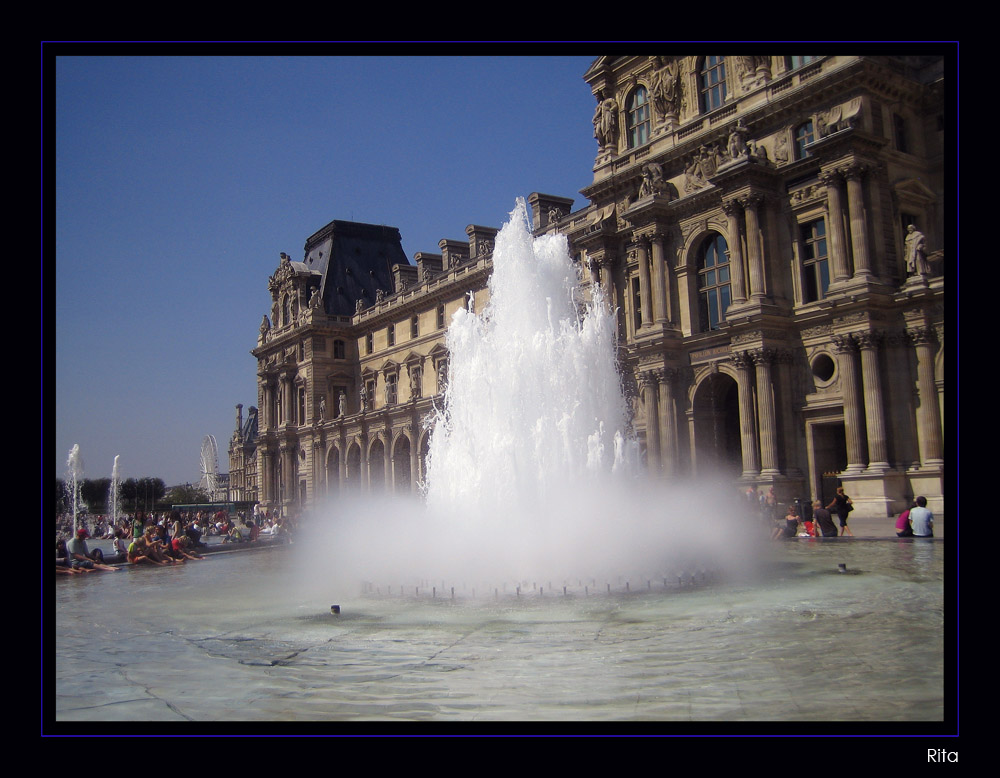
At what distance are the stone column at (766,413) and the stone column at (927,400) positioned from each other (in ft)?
15.1

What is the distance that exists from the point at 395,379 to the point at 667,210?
3049cm

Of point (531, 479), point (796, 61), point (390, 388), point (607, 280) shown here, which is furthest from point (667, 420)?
point (390, 388)

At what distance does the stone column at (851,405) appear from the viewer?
2775cm

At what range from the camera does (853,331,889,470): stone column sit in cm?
2719

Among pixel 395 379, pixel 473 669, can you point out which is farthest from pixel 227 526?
pixel 473 669

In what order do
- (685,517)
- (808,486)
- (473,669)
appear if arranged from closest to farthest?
(473,669)
(685,517)
(808,486)

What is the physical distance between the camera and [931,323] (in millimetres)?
27031

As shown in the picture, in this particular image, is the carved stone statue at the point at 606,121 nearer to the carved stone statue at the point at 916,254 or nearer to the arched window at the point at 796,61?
the arched window at the point at 796,61

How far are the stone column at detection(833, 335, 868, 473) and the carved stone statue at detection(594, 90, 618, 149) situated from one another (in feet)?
50.6

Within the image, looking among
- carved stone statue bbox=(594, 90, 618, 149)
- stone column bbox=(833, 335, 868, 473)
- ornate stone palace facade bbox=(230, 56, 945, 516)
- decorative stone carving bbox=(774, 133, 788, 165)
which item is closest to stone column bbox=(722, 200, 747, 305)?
ornate stone palace facade bbox=(230, 56, 945, 516)

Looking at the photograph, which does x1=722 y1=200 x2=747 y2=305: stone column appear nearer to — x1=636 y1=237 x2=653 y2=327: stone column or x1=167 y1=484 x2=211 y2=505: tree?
x1=636 y1=237 x2=653 y2=327: stone column

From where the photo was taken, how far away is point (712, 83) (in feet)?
113

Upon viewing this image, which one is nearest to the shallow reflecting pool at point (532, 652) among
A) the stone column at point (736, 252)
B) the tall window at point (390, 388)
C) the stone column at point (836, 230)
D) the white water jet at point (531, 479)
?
the white water jet at point (531, 479)
